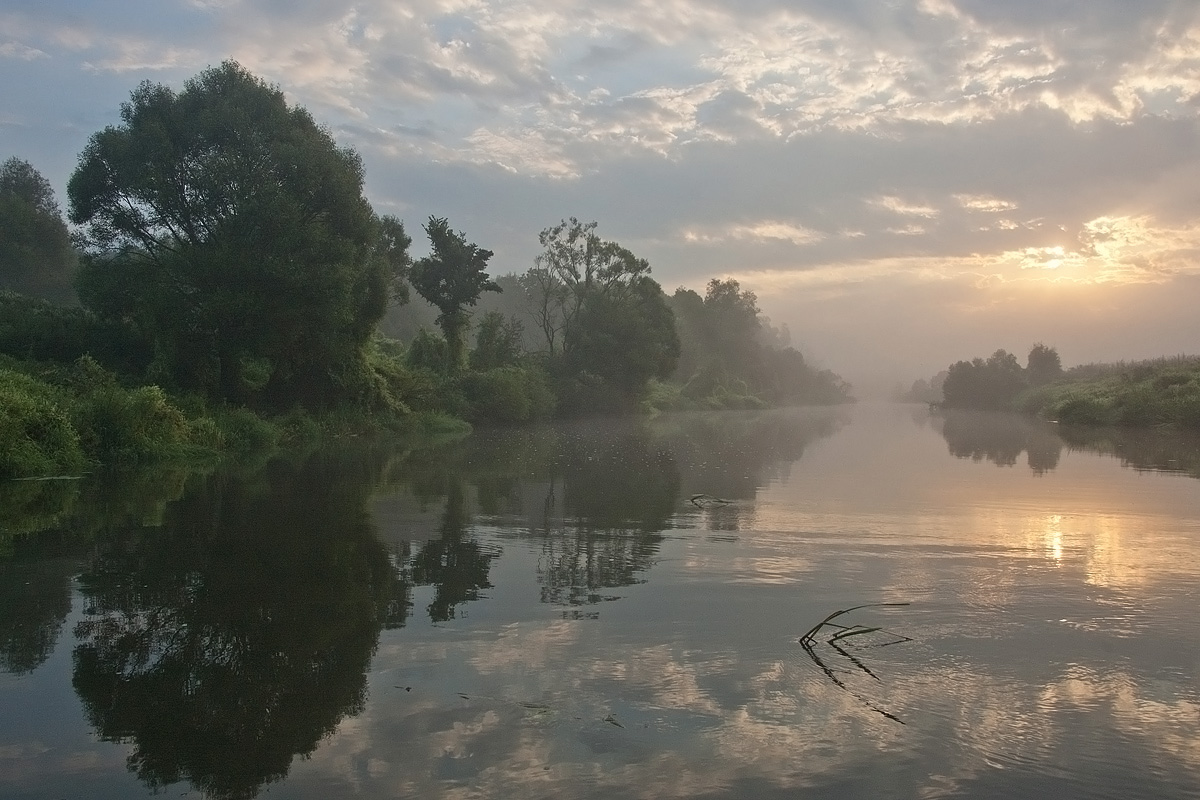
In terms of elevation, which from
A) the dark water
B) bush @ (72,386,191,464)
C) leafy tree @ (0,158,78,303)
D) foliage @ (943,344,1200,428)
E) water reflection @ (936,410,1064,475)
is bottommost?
the dark water

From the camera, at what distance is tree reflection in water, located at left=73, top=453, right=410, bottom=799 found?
4691 mm

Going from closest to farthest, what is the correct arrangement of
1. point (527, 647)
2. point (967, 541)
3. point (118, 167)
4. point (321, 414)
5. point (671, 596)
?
point (527, 647), point (671, 596), point (967, 541), point (118, 167), point (321, 414)

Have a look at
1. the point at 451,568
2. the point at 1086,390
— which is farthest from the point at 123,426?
the point at 1086,390

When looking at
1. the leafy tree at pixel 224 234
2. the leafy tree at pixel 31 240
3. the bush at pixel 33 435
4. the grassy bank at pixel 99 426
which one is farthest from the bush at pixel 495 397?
the leafy tree at pixel 31 240

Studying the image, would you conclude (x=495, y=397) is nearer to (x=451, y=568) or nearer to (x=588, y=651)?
(x=451, y=568)

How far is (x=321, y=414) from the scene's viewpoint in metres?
30.9

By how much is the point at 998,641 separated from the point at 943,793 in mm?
2750

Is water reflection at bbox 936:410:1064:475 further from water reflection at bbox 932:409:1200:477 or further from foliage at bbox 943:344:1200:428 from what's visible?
foliage at bbox 943:344:1200:428

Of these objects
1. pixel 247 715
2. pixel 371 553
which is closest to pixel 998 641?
pixel 247 715

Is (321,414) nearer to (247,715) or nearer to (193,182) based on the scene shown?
(193,182)

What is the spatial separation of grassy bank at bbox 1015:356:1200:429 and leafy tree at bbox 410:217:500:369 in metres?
33.6

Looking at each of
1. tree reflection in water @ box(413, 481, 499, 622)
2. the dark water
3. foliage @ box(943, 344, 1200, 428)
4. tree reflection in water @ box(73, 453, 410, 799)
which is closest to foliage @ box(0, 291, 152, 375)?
A: the dark water

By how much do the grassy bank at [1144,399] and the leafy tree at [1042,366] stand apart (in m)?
22.8

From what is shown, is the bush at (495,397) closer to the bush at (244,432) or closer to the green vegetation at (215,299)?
the green vegetation at (215,299)
